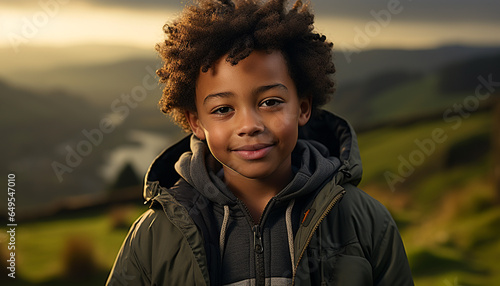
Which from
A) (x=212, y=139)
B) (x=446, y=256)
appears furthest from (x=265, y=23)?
(x=446, y=256)

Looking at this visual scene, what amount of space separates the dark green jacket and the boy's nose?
0.97ft

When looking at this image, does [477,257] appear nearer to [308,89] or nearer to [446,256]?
[446,256]

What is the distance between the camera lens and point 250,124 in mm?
1591

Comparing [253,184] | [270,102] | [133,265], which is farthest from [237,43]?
[133,265]

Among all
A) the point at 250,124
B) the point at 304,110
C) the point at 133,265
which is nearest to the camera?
the point at 250,124

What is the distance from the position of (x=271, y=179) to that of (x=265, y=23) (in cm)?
50

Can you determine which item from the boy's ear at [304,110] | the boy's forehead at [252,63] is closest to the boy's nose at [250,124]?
the boy's forehead at [252,63]

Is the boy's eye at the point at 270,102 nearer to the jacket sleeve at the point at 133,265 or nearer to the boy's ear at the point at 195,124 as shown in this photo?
the boy's ear at the point at 195,124

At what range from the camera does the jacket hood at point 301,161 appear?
1.74m

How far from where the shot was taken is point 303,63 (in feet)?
5.77

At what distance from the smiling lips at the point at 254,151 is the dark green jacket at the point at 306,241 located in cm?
23

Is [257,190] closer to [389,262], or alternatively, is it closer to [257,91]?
[257,91]

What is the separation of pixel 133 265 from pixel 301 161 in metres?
0.65

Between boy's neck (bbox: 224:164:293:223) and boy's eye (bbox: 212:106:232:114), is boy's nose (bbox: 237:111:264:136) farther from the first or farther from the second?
boy's neck (bbox: 224:164:293:223)
